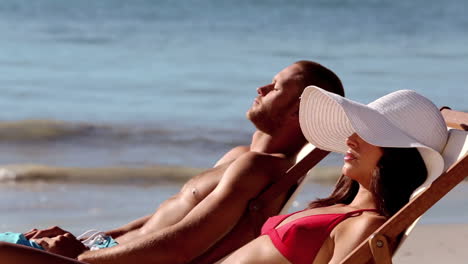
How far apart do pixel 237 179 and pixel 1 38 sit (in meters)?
16.0

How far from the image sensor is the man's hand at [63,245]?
3.61 m

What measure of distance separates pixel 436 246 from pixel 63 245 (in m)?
2.69

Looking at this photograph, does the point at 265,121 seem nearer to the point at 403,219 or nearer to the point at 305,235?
the point at 305,235

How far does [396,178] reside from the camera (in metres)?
3.14

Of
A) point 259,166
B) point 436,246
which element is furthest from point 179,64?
point 259,166

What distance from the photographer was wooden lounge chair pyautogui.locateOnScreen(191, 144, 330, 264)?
12.6ft

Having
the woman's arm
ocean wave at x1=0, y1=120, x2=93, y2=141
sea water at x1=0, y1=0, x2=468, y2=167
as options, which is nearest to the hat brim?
the woman's arm

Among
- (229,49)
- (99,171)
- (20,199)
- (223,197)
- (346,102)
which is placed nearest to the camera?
(346,102)

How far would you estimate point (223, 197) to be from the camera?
3.88 meters

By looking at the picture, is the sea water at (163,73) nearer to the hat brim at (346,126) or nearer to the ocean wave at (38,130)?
the ocean wave at (38,130)

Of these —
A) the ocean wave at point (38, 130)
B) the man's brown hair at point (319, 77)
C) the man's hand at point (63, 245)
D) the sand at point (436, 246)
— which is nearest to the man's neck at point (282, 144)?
the man's brown hair at point (319, 77)

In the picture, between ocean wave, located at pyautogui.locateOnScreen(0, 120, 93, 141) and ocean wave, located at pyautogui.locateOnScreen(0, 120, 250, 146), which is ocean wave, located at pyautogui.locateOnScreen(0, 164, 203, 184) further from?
ocean wave, located at pyautogui.locateOnScreen(0, 120, 93, 141)

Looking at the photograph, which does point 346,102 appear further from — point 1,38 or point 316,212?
point 1,38

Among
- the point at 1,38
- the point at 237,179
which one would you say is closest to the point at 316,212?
the point at 237,179
